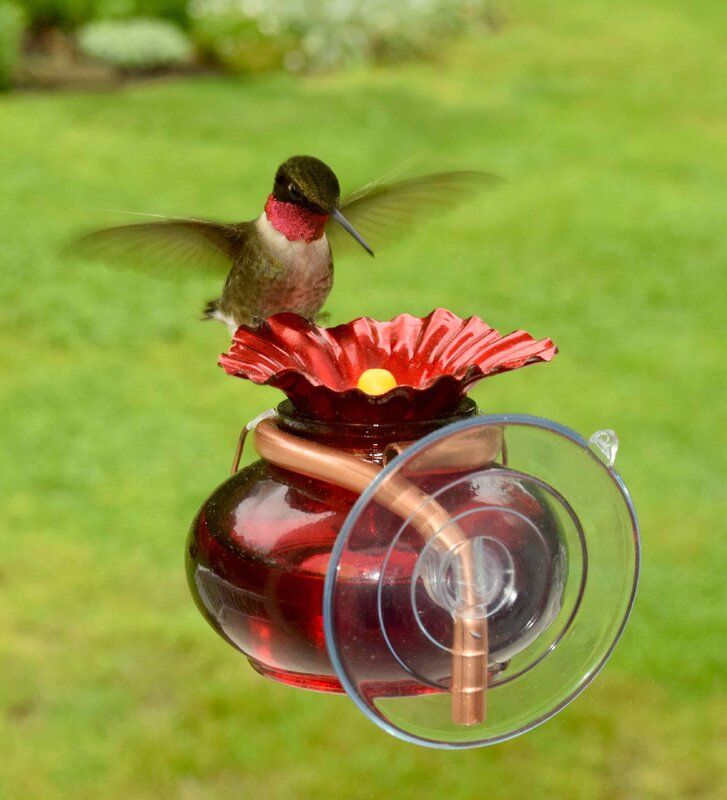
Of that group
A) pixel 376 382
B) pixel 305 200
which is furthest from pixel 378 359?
pixel 305 200

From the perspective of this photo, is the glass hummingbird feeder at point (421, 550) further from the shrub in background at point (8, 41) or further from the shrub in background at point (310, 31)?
the shrub in background at point (310, 31)

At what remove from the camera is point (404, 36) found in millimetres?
11086

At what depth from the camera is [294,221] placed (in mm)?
2139

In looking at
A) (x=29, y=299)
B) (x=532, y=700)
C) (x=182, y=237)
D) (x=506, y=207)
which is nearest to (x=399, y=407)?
(x=532, y=700)

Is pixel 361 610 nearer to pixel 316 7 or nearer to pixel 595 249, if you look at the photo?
pixel 595 249

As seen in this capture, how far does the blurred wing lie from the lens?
2.18 m

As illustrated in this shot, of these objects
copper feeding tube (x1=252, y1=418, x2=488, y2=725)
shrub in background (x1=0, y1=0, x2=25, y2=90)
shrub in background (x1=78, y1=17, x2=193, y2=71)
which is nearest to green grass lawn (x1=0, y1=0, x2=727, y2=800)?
shrub in background (x1=0, y1=0, x2=25, y2=90)

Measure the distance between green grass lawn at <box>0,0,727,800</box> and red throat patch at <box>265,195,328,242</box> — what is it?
0.44 meters

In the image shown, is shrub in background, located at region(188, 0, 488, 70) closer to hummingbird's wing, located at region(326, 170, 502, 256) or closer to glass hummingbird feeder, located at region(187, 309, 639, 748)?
hummingbird's wing, located at region(326, 170, 502, 256)

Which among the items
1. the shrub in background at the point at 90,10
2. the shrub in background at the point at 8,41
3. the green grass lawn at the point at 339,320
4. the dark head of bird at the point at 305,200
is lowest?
the green grass lawn at the point at 339,320

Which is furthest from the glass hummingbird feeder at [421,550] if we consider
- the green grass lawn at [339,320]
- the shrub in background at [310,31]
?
the shrub in background at [310,31]

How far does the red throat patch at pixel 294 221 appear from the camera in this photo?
6.95 feet

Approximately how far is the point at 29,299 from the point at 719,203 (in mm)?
4425

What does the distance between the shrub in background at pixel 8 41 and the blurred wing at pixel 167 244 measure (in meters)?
7.98
